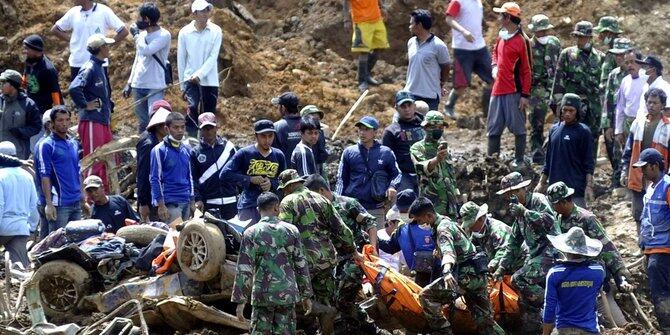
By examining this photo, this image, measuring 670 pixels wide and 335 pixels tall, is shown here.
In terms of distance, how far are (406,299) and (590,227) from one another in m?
2.17

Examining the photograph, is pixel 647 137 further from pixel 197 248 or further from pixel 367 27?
pixel 197 248

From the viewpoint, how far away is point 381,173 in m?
19.8

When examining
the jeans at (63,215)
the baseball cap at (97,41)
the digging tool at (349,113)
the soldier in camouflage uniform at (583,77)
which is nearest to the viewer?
the jeans at (63,215)

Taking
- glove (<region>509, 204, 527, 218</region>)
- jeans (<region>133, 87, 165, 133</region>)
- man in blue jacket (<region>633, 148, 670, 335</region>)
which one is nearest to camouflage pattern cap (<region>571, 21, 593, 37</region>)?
man in blue jacket (<region>633, 148, 670, 335</region>)

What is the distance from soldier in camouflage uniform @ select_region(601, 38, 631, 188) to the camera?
2273cm

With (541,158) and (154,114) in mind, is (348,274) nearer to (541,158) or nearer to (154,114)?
(154,114)

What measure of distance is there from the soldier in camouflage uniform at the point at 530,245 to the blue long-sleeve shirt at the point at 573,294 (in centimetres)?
172

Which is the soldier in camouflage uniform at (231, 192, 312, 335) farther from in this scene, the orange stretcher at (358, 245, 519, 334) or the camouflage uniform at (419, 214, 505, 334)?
the camouflage uniform at (419, 214, 505, 334)

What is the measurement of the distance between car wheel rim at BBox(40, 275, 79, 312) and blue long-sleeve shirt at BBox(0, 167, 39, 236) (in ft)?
4.90

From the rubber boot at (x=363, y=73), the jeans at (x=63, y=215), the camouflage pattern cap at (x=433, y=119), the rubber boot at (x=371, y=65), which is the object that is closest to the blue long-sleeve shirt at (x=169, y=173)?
the jeans at (x=63, y=215)

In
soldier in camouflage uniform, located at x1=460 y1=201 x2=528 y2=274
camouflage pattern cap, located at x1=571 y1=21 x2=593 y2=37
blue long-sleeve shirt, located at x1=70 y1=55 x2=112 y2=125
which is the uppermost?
camouflage pattern cap, located at x1=571 y1=21 x2=593 y2=37

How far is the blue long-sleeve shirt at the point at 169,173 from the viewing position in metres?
19.5

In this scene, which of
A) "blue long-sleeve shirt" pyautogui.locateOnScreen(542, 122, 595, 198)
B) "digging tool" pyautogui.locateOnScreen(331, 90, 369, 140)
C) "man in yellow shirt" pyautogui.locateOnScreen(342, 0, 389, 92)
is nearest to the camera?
"blue long-sleeve shirt" pyautogui.locateOnScreen(542, 122, 595, 198)

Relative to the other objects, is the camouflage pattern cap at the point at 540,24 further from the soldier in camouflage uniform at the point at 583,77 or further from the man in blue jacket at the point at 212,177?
the man in blue jacket at the point at 212,177
